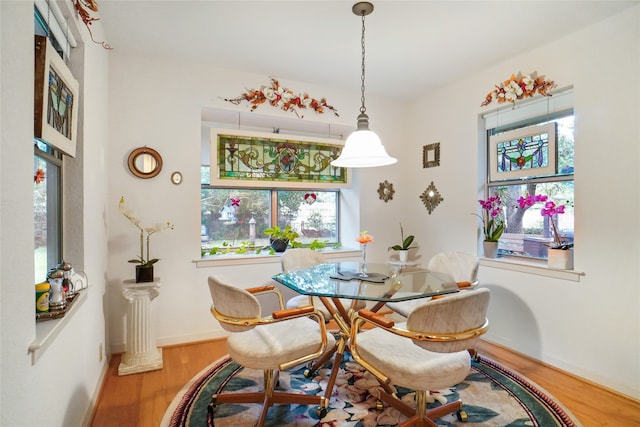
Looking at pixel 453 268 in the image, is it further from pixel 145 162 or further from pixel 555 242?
pixel 145 162

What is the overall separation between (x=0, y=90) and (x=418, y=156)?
12.6 feet

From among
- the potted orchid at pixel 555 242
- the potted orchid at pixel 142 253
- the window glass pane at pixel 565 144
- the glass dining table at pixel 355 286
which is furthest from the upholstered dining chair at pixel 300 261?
the window glass pane at pixel 565 144

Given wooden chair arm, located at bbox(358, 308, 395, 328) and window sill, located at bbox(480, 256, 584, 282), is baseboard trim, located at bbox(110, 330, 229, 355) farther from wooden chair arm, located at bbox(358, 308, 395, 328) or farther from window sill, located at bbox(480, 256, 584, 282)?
window sill, located at bbox(480, 256, 584, 282)

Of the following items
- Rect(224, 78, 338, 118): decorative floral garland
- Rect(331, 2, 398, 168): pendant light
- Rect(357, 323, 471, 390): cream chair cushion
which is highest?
Rect(224, 78, 338, 118): decorative floral garland

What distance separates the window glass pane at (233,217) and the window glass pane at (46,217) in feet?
5.61

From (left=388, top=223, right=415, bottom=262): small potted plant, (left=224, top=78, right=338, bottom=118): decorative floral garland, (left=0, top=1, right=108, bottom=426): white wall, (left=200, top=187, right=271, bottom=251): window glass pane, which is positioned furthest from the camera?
(left=388, top=223, right=415, bottom=262): small potted plant

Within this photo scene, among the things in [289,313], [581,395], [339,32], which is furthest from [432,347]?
[339,32]

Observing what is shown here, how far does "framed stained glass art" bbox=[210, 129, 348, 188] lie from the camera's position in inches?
134

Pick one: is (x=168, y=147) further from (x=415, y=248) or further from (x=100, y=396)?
(x=415, y=248)

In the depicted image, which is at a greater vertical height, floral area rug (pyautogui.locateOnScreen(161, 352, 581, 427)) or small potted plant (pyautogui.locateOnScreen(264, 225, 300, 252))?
small potted plant (pyautogui.locateOnScreen(264, 225, 300, 252))

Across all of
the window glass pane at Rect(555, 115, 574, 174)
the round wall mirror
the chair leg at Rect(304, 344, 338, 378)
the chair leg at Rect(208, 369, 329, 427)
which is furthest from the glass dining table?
the round wall mirror

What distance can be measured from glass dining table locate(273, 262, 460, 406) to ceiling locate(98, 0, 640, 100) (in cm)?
190

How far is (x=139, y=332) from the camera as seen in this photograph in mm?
2602

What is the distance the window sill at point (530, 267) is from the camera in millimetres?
2555
